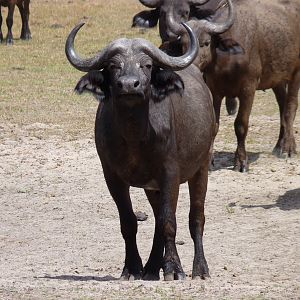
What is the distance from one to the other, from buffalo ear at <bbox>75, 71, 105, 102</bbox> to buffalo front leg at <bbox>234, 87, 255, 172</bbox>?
5.67 metres

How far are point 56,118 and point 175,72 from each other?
838 centimetres

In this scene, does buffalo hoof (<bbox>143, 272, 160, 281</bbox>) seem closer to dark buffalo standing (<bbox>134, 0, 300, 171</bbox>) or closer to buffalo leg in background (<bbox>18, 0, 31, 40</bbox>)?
dark buffalo standing (<bbox>134, 0, 300, 171</bbox>)

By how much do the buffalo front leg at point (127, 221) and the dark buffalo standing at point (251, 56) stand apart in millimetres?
4336

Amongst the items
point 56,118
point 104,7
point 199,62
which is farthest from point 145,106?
point 104,7

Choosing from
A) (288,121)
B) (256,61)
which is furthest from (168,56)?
(288,121)

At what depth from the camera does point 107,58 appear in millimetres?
9227

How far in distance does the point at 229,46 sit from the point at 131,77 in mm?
4997

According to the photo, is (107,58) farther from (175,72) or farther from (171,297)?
(171,297)

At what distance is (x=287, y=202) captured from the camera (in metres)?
13.2

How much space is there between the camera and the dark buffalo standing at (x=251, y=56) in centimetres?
→ 1402

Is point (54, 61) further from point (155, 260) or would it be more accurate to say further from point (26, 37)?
point (155, 260)

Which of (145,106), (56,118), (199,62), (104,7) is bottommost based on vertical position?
(104,7)

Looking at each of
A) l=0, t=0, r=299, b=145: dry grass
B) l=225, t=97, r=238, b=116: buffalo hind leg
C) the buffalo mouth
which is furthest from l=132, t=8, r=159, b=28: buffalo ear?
the buffalo mouth

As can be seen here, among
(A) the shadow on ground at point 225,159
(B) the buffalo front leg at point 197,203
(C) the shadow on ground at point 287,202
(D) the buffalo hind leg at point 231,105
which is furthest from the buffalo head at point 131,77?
(D) the buffalo hind leg at point 231,105
